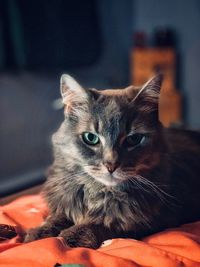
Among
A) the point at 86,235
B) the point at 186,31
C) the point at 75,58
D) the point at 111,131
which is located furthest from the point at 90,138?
the point at 186,31

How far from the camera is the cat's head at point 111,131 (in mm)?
1333

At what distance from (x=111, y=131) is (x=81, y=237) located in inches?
12.5

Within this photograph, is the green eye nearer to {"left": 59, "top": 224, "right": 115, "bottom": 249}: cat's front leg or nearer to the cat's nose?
the cat's nose

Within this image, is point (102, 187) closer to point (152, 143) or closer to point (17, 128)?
point (152, 143)

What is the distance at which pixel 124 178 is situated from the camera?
1.33 meters

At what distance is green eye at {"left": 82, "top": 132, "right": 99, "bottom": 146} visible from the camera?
1.38m

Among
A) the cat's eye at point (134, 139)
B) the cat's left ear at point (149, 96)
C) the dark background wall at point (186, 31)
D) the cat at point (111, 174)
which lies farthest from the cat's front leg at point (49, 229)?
the dark background wall at point (186, 31)

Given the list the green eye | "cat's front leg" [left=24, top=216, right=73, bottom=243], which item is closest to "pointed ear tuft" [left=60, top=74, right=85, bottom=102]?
the green eye

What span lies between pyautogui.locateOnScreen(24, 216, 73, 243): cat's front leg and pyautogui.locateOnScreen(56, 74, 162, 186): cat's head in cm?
18

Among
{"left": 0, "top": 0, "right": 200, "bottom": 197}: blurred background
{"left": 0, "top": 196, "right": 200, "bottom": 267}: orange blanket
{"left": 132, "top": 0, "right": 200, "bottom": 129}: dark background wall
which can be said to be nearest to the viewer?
{"left": 0, "top": 196, "right": 200, "bottom": 267}: orange blanket

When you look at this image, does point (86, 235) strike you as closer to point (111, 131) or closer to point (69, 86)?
point (111, 131)

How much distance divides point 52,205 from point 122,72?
2.89 m

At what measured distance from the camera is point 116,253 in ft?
3.96

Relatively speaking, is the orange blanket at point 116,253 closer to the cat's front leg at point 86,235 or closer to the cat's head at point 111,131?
the cat's front leg at point 86,235
